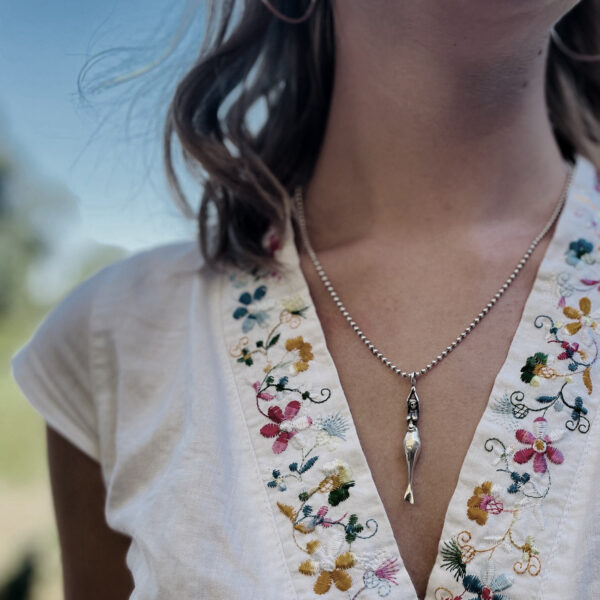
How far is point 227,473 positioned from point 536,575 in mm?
367

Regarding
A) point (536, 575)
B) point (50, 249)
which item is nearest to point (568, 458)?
point (536, 575)

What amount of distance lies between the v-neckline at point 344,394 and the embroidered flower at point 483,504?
0.01 meters

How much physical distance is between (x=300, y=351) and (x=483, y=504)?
0.31 meters

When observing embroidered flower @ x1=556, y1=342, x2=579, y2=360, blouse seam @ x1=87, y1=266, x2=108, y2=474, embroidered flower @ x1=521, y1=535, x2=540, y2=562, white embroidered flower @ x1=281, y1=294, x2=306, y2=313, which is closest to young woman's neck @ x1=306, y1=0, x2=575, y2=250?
white embroidered flower @ x1=281, y1=294, x2=306, y2=313

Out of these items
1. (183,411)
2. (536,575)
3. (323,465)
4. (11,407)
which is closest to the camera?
(536,575)

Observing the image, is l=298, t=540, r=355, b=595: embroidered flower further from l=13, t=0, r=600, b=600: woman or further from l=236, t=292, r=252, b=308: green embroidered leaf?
l=236, t=292, r=252, b=308: green embroidered leaf

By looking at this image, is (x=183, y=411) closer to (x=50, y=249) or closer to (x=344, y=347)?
(x=344, y=347)

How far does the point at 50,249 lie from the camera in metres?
1.15

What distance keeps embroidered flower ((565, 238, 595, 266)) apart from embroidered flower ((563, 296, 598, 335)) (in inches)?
2.7

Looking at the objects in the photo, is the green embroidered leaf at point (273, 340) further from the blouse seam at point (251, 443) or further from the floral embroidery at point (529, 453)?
the floral embroidery at point (529, 453)

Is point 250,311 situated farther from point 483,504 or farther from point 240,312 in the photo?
point 483,504

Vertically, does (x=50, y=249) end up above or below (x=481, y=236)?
above

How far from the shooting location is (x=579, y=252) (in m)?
1.05

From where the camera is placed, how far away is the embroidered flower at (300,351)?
3.32 feet
